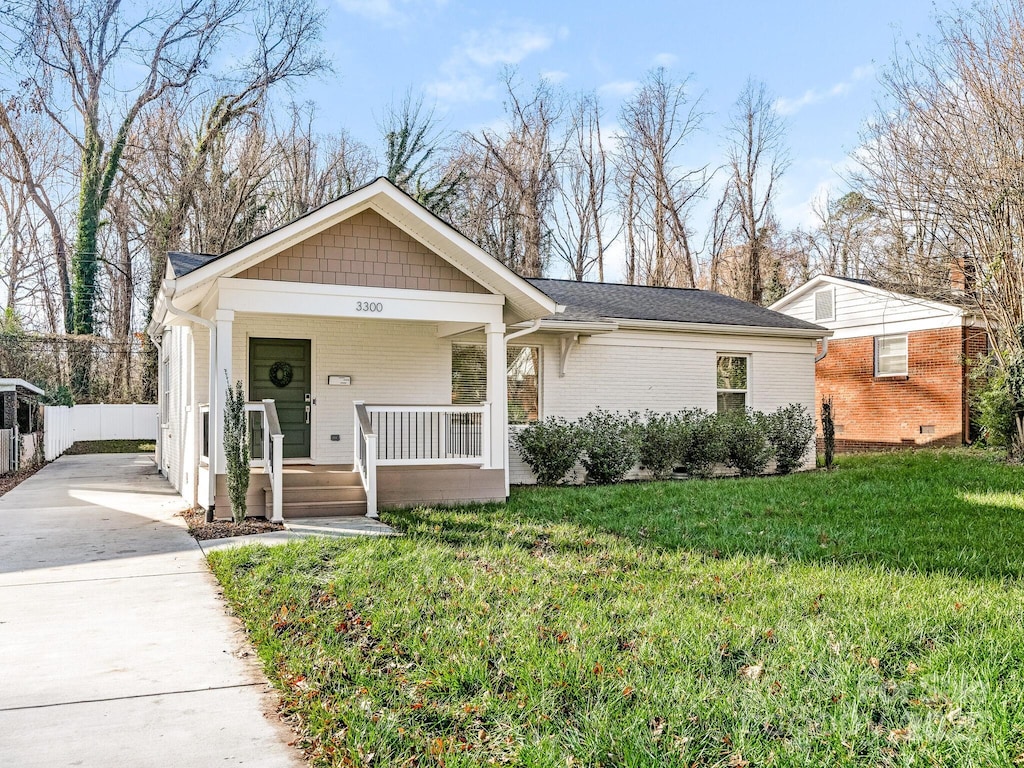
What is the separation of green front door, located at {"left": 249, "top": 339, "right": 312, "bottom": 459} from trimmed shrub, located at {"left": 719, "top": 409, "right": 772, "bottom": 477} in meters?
7.33

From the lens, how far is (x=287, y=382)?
12.0m

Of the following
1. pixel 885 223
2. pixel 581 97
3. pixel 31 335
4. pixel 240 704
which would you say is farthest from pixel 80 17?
pixel 240 704

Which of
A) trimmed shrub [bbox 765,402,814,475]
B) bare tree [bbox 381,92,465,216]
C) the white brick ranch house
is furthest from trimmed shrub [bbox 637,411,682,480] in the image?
bare tree [bbox 381,92,465,216]

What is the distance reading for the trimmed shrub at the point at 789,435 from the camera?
15039 mm

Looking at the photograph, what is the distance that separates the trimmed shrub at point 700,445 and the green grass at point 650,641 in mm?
5294

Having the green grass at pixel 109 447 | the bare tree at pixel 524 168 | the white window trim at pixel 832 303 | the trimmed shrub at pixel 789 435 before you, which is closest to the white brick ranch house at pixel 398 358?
the trimmed shrub at pixel 789 435

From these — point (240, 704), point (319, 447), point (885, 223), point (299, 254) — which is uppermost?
point (885, 223)

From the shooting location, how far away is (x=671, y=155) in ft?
101

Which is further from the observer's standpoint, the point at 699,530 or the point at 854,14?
the point at 854,14

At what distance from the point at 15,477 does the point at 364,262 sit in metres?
Answer: 9.52

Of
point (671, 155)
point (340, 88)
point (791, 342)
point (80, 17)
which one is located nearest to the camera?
point (791, 342)

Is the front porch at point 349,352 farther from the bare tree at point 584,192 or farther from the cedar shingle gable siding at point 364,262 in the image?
the bare tree at point 584,192

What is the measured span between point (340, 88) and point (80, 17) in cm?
833

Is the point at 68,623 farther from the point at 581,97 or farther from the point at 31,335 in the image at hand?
the point at 581,97
